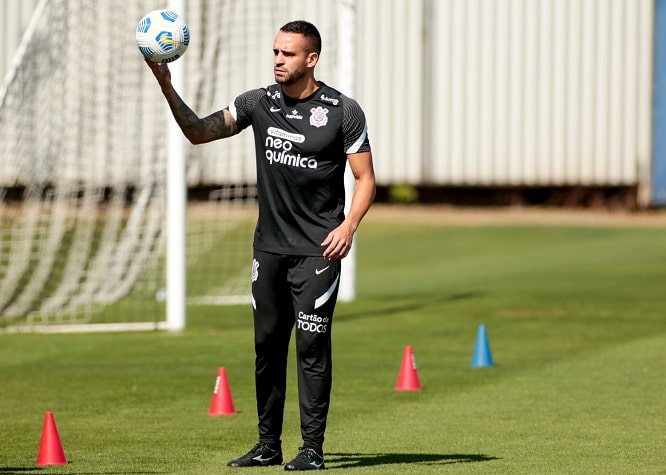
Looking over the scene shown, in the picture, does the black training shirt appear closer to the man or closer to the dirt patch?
the man

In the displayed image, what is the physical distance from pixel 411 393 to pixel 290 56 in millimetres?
3838

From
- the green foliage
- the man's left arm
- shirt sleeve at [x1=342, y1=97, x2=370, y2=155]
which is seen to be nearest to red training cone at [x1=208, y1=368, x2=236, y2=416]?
the man's left arm

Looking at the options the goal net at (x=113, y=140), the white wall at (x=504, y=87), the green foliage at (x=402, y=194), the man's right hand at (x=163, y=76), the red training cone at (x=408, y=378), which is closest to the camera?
the man's right hand at (x=163, y=76)

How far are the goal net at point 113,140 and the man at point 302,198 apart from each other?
6655 mm

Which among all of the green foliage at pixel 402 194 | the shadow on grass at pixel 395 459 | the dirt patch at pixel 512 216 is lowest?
the dirt patch at pixel 512 216

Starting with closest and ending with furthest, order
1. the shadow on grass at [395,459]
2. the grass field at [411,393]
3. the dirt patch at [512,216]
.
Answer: the shadow on grass at [395,459], the grass field at [411,393], the dirt patch at [512,216]

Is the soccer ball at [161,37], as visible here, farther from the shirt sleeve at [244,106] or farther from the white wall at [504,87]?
the white wall at [504,87]

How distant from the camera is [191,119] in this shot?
23.5ft

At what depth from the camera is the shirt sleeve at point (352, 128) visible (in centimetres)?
716

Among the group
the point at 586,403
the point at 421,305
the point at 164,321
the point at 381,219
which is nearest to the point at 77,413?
the point at 586,403

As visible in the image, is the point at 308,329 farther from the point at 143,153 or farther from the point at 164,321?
the point at 143,153

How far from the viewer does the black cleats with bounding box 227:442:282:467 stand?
7.37 metres

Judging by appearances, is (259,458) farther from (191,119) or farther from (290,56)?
(290,56)

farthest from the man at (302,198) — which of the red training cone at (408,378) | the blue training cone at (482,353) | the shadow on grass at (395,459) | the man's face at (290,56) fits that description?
the blue training cone at (482,353)
